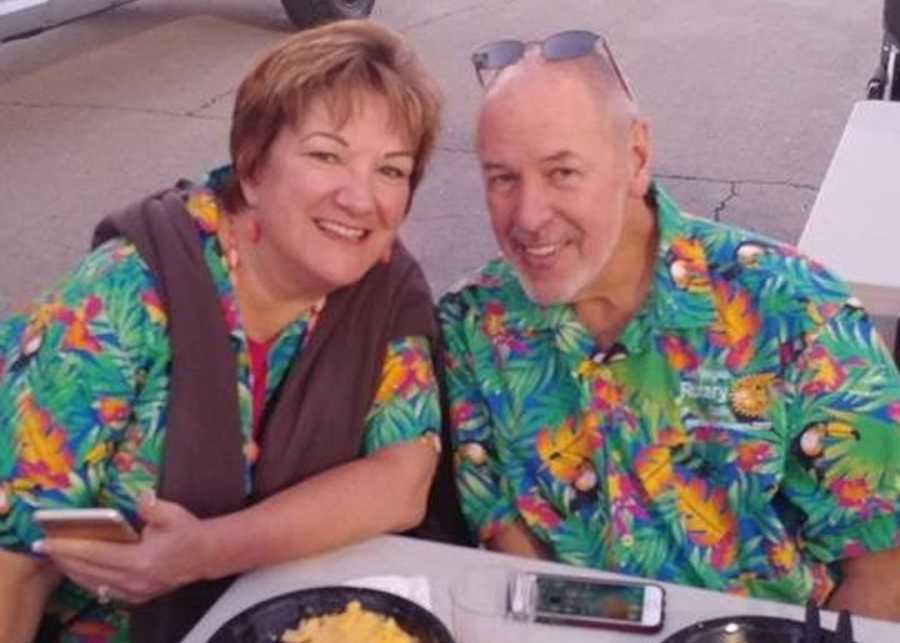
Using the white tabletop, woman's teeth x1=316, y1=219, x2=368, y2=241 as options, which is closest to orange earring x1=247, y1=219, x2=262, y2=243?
woman's teeth x1=316, y1=219, x2=368, y2=241

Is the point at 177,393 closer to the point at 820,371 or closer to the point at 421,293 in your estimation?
Result: the point at 421,293

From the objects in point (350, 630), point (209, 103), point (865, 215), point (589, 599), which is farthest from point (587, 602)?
point (209, 103)

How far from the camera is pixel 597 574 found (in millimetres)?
1956

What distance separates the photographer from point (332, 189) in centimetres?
215

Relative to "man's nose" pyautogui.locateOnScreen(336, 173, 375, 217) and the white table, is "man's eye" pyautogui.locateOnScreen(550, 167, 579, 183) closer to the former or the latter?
"man's nose" pyautogui.locateOnScreen(336, 173, 375, 217)

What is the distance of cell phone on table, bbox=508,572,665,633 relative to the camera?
6.05 feet

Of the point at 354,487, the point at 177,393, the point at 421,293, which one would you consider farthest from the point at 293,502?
the point at 421,293

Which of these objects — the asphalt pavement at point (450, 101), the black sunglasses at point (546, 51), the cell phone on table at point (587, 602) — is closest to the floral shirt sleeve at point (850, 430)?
the cell phone on table at point (587, 602)

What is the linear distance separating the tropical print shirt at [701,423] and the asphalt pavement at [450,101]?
118 inches

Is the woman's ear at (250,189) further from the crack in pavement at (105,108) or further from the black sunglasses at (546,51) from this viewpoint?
the crack in pavement at (105,108)

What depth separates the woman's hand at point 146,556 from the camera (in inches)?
→ 77.6

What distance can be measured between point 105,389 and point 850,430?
1.03 meters

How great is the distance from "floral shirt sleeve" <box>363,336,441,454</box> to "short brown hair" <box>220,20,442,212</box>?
0.28 m

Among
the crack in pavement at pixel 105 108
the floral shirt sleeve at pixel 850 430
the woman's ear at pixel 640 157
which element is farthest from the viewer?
the crack in pavement at pixel 105 108
